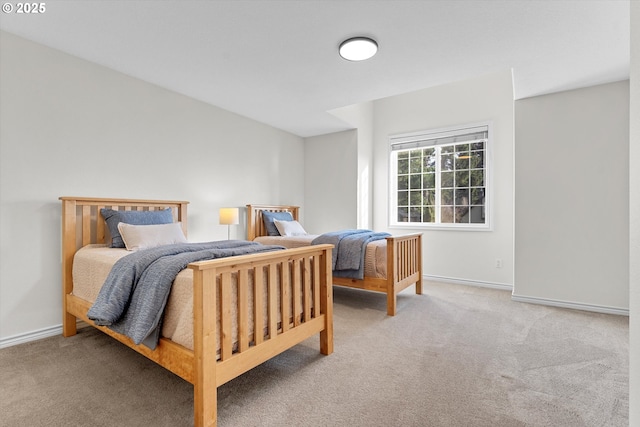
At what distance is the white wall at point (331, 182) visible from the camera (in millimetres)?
4848

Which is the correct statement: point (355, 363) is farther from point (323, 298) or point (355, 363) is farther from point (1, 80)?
point (1, 80)

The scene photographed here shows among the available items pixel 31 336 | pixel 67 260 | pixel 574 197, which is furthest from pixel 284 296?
pixel 574 197

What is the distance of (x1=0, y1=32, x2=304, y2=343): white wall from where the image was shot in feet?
7.71

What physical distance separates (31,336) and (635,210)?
3596mm

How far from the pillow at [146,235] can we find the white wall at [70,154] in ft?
1.97

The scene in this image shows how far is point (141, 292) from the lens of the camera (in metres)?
1.64

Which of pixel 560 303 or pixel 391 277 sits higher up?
pixel 391 277

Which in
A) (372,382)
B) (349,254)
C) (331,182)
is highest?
(331,182)

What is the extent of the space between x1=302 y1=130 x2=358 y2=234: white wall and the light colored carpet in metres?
2.42

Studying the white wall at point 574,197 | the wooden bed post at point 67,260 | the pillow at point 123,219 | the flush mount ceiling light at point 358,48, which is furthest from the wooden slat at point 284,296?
the white wall at point 574,197

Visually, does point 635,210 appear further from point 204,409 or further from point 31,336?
point 31,336

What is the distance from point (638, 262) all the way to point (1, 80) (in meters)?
3.69

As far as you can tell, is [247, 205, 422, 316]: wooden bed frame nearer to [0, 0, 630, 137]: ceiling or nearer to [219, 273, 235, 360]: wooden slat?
[0, 0, 630, 137]: ceiling

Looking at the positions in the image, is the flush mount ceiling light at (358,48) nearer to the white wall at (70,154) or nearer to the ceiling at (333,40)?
the ceiling at (333,40)
